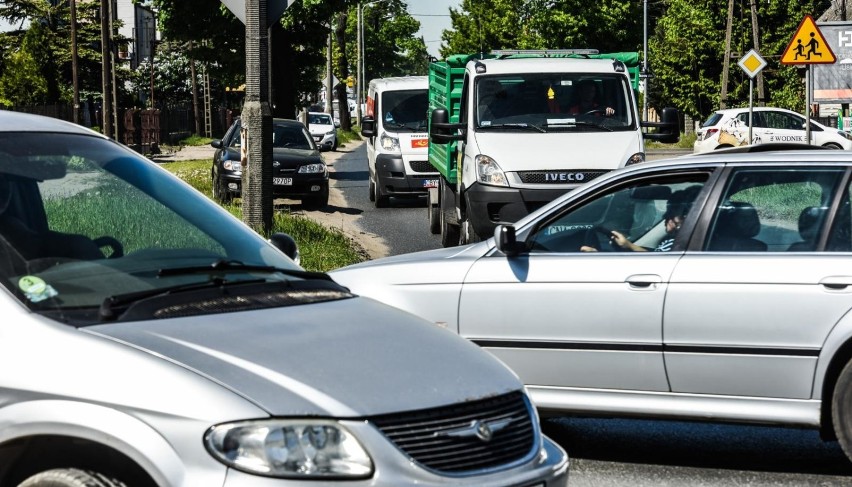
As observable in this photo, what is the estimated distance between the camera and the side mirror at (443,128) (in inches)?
579

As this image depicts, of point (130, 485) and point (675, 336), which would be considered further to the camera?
point (675, 336)

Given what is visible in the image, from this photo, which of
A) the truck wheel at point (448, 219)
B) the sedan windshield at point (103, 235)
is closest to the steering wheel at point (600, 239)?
the sedan windshield at point (103, 235)

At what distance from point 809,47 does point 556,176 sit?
29.1ft

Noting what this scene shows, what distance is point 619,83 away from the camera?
50.2ft

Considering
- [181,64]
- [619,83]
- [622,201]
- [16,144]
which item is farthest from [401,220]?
[181,64]

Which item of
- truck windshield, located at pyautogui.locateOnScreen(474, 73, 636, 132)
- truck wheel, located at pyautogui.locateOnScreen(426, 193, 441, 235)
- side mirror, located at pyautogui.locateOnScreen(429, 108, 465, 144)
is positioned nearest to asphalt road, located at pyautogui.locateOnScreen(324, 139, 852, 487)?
side mirror, located at pyautogui.locateOnScreen(429, 108, 465, 144)

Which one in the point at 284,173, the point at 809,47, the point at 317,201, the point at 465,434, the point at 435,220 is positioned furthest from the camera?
the point at 317,201

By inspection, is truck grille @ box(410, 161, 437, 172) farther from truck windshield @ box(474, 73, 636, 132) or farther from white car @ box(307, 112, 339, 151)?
white car @ box(307, 112, 339, 151)

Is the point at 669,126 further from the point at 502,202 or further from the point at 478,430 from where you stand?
the point at 478,430

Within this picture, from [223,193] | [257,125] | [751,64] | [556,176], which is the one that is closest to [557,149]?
[556,176]

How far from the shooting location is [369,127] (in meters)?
24.3

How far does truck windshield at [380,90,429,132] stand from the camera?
2470cm

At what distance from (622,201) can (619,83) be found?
327 inches

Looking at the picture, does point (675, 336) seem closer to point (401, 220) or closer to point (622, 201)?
point (622, 201)
